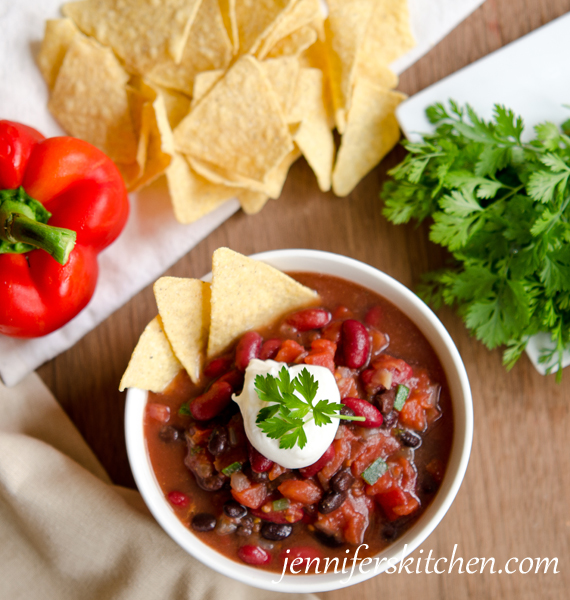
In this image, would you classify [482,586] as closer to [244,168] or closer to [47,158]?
[244,168]

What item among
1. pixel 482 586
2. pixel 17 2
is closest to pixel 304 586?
pixel 482 586

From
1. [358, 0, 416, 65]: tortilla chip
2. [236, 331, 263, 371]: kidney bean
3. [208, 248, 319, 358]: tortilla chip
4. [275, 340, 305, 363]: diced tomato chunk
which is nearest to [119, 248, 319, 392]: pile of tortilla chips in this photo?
[208, 248, 319, 358]: tortilla chip

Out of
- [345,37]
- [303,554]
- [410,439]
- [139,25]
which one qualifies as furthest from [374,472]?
[139,25]

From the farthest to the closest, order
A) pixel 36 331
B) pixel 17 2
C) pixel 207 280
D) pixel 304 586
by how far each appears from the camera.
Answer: pixel 17 2, pixel 36 331, pixel 207 280, pixel 304 586

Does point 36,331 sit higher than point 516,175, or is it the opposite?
point 36,331

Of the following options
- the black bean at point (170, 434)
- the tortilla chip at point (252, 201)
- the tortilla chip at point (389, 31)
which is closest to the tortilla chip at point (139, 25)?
the tortilla chip at point (252, 201)

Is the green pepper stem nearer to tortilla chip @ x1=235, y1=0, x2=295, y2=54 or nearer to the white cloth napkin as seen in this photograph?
the white cloth napkin
